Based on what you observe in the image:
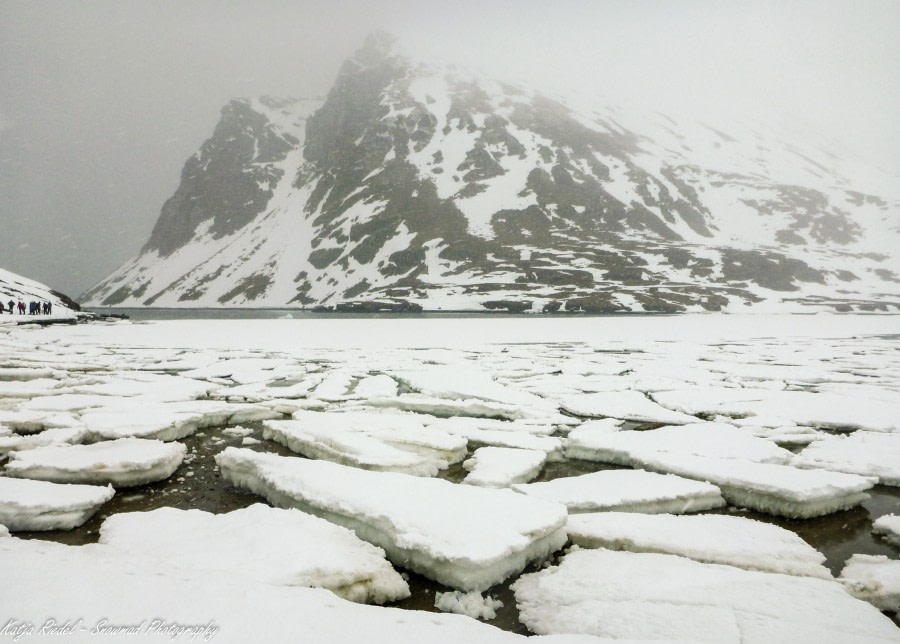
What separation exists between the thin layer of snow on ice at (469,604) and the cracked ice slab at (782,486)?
8.85ft

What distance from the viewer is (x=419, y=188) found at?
124m

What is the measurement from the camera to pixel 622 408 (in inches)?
306

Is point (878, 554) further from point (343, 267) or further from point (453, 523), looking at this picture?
point (343, 267)

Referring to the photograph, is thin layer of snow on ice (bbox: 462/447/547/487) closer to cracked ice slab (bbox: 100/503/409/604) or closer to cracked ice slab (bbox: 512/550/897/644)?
cracked ice slab (bbox: 512/550/897/644)

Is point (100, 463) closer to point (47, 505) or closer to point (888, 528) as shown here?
point (47, 505)

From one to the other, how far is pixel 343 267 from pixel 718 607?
4405 inches

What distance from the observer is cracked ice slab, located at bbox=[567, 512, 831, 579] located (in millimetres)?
3121

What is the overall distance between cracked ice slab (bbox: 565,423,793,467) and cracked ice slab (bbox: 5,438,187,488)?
4.15 metres

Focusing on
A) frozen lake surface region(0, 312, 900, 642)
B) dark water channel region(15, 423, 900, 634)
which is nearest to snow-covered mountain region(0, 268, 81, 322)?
frozen lake surface region(0, 312, 900, 642)

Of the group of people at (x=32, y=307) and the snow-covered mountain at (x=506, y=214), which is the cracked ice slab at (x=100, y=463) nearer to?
the group of people at (x=32, y=307)

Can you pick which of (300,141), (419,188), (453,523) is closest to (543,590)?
(453,523)

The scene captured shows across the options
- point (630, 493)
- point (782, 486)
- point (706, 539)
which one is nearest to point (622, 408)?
point (782, 486)

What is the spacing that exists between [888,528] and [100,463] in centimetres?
638

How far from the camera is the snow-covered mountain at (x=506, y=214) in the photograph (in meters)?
85.2
